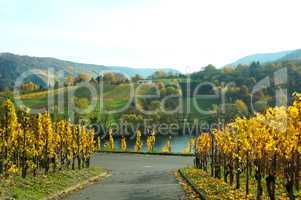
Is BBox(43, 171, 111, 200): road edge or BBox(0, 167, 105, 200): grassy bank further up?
BBox(0, 167, 105, 200): grassy bank

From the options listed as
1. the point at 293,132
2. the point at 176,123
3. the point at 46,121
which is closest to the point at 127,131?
the point at 176,123

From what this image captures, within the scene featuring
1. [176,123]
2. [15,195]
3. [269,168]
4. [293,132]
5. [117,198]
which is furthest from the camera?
[176,123]

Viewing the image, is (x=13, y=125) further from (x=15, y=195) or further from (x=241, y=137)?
(x=241, y=137)

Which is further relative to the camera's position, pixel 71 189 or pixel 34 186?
pixel 71 189

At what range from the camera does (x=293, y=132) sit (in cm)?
1656

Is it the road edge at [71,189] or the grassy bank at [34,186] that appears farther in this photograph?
the road edge at [71,189]

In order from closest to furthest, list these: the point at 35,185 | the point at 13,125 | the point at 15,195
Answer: the point at 15,195
the point at 35,185
the point at 13,125

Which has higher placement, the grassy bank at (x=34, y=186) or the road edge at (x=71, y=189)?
the grassy bank at (x=34, y=186)

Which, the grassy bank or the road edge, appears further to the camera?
the road edge

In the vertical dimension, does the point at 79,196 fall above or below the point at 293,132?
below

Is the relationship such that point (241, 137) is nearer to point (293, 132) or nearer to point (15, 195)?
point (293, 132)

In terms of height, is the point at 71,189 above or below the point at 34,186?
below

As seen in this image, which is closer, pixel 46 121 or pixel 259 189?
pixel 259 189

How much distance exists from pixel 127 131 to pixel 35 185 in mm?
135927
